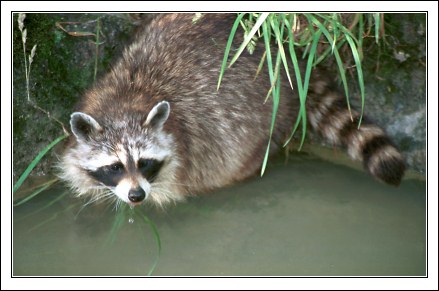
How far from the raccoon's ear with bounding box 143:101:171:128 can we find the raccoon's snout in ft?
1.20

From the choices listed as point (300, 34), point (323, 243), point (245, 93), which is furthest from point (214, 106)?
point (323, 243)

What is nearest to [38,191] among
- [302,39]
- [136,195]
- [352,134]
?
[136,195]

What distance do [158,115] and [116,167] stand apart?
36 cm

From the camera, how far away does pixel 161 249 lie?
4.26m

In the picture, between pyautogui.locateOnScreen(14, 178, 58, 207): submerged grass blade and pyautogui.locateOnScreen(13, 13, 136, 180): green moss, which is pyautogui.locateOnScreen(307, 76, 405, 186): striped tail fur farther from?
pyautogui.locateOnScreen(14, 178, 58, 207): submerged grass blade

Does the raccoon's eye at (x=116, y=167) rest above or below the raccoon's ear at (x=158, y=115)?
below

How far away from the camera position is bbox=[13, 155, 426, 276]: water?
4.18 metres

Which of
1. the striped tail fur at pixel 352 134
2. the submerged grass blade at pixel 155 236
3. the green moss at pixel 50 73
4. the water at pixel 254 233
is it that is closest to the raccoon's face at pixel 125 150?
the submerged grass blade at pixel 155 236

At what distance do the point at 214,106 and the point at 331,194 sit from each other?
94 centimetres

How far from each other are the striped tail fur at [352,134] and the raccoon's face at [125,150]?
42.2 inches

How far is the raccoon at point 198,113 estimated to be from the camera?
13.8ft

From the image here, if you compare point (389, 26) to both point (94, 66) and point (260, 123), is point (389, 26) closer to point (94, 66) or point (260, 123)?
point (260, 123)

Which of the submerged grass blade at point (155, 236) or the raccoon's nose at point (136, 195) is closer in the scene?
the raccoon's nose at point (136, 195)

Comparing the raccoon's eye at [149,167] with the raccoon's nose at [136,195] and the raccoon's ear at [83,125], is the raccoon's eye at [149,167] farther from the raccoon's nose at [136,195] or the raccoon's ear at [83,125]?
the raccoon's ear at [83,125]
